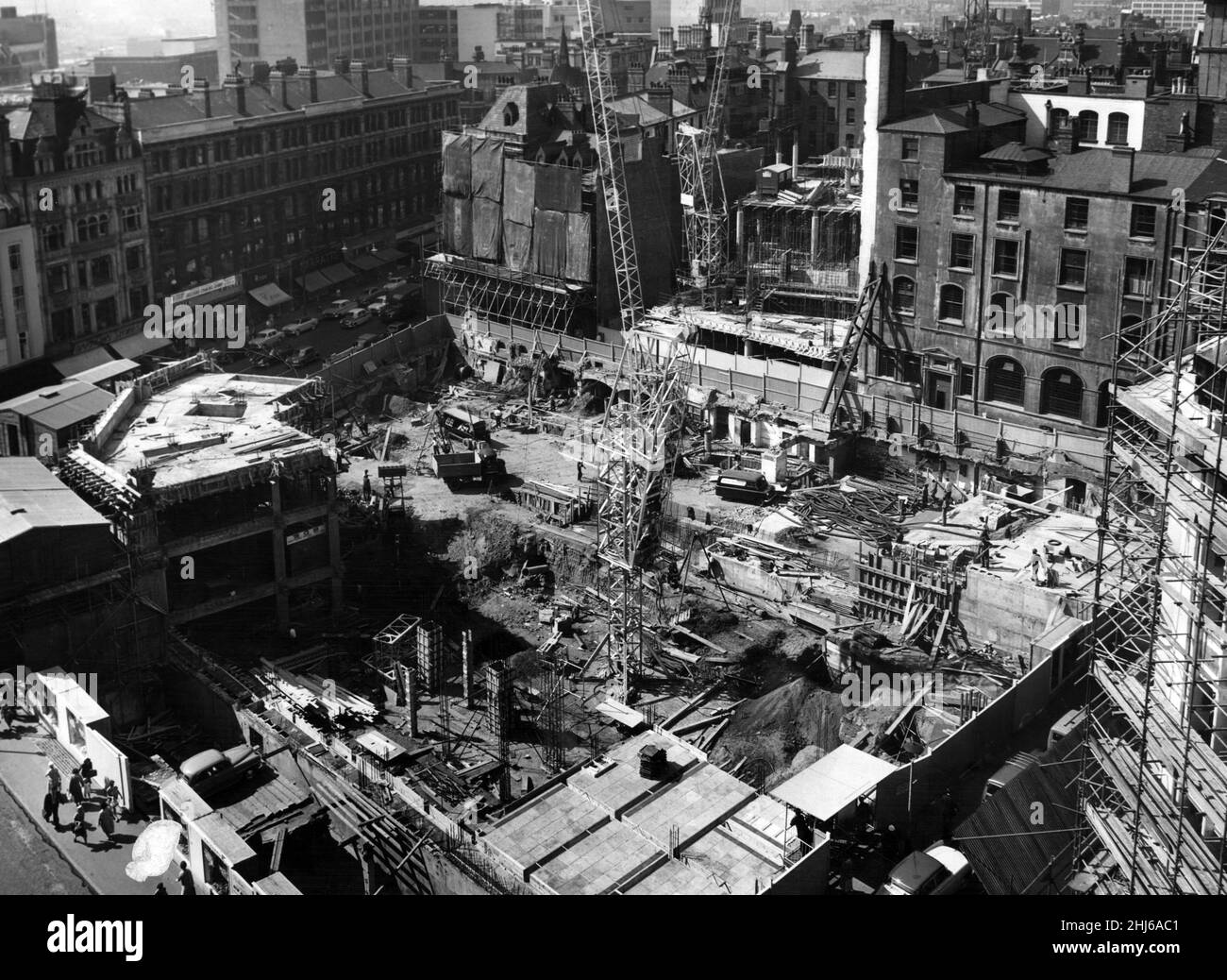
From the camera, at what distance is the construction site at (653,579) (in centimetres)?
3247

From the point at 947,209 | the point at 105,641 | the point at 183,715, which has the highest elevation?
the point at 947,209

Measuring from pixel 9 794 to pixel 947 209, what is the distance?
43.5 metres

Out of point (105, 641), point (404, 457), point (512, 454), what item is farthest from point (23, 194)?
point (105, 641)

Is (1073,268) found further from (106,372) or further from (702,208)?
(106,372)

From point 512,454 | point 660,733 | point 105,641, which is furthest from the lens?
point 512,454

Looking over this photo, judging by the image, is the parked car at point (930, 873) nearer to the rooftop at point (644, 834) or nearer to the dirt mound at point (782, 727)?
the rooftop at point (644, 834)

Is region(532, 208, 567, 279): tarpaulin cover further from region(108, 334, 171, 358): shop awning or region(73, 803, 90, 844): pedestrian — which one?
region(73, 803, 90, 844): pedestrian

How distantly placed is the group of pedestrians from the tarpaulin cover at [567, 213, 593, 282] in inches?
1736

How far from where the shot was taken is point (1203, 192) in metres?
56.1

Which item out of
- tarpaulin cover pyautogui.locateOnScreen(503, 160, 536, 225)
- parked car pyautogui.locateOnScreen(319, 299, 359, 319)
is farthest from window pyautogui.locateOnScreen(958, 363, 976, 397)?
parked car pyautogui.locateOnScreen(319, 299, 359, 319)

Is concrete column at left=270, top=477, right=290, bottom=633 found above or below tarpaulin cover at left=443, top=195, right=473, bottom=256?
below

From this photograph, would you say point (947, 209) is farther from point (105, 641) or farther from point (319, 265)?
point (319, 265)

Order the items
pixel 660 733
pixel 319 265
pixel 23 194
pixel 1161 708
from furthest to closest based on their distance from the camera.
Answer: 1. pixel 319 265
2. pixel 23 194
3. pixel 660 733
4. pixel 1161 708

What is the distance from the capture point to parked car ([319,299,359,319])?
87.5 meters
